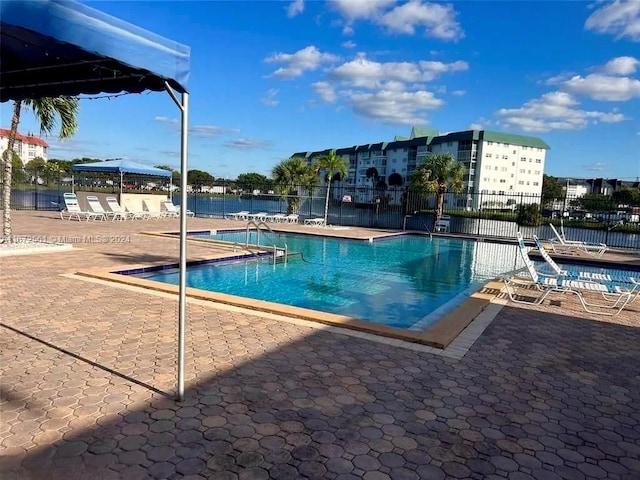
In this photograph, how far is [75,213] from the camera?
1770cm

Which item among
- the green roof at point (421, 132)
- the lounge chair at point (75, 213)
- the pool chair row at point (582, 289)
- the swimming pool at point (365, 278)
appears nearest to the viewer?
the pool chair row at point (582, 289)

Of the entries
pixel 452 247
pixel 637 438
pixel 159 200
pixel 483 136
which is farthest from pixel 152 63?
pixel 483 136

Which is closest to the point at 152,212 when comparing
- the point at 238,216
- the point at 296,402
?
the point at 238,216

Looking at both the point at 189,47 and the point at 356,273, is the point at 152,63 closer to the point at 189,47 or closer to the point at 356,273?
the point at 189,47

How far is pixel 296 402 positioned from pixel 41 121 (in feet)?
34.9

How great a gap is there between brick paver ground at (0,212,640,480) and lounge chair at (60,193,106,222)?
13466 mm

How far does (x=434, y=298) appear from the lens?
855 cm

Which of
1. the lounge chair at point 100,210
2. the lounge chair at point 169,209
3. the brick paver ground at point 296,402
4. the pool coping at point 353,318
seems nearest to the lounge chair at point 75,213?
the lounge chair at point 100,210

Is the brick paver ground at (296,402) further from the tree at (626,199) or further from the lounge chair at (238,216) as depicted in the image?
the tree at (626,199)

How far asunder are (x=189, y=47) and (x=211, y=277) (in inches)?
257

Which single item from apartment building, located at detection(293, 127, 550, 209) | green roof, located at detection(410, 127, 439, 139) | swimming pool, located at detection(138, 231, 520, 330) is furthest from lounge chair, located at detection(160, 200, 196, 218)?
green roof, located at detection(410, 127, 439, 139)

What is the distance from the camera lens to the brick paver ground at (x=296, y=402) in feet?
7.95

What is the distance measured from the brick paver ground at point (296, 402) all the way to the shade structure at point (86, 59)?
22.2 inches

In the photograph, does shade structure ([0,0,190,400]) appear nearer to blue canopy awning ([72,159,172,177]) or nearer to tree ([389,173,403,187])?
blue canopy awning ([72,159,172,177])
